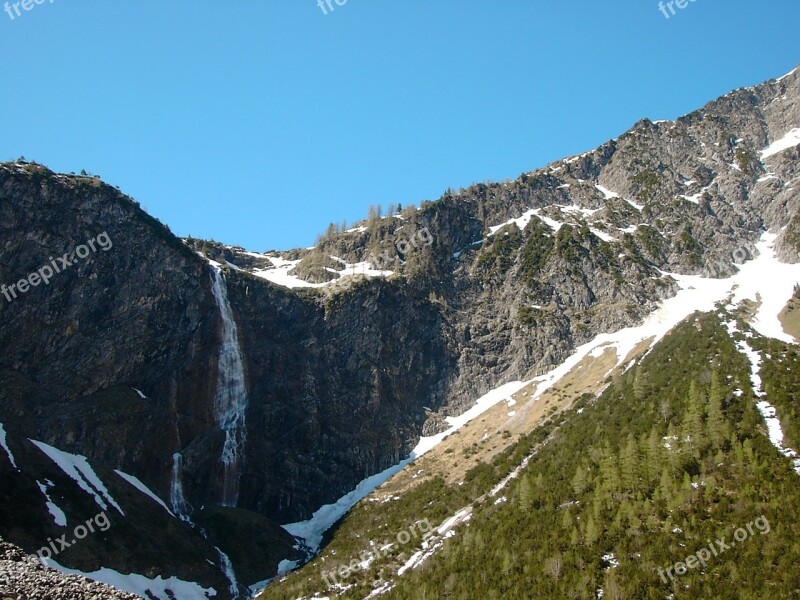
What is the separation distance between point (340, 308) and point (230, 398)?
29.0 metres

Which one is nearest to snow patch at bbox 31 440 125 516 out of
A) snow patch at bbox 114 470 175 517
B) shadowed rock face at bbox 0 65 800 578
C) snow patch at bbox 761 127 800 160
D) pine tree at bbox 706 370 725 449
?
shadowed rock face at bbox 0 65 800 578

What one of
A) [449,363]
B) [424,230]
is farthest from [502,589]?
[424,230]

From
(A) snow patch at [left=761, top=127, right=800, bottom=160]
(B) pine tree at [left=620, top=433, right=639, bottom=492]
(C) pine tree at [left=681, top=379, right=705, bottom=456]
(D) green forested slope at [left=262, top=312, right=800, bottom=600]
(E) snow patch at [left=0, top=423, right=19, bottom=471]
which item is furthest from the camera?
(A) snow patch at [left=761, top=127, right=800, bottom=160]

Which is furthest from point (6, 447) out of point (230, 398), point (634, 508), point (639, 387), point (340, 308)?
point (639, 387)

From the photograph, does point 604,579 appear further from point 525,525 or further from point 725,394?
point 725,394

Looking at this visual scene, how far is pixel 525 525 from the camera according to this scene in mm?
57156

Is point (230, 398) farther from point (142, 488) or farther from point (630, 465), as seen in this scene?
point (630, 465)

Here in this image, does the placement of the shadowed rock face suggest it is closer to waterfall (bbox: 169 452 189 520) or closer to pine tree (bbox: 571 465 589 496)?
waterfall (bbox: 169 452 189 520)

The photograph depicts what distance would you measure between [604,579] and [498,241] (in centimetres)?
9928

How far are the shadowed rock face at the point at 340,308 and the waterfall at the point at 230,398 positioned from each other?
92 centimetres

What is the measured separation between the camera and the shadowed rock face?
267ft

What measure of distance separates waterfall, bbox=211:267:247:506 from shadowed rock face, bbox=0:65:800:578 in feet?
3.02

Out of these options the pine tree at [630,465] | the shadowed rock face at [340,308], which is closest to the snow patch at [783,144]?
the shadowed rock face at [340,308]

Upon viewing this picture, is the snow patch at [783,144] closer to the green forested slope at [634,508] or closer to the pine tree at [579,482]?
the green forested slope at [634,508]
